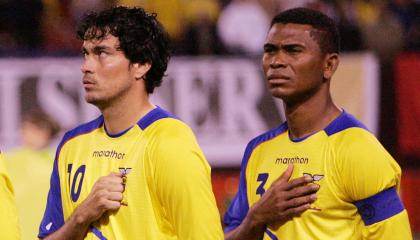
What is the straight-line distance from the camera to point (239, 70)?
395 inches

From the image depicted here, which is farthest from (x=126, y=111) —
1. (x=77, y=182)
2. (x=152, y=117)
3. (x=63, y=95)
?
(x=63, y=95)

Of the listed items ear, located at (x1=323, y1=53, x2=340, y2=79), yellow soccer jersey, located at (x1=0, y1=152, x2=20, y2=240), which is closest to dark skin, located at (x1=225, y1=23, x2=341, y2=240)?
ear, located at (x1=323, y1=53, x2=340, y2=79)

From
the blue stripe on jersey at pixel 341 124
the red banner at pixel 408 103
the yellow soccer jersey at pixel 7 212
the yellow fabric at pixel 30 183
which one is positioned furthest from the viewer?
the red banner at pixel 408 103

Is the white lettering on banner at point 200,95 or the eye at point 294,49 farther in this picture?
the white lettering on banner at point 200,95

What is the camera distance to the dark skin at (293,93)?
189 inches

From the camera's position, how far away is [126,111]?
4.68 meters

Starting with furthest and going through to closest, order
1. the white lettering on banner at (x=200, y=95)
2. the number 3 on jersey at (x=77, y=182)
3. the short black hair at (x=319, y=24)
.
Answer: the white lettering on banner at (x=200, y=95), the short black hair at (x=319, y=24), the number 3 on jersey at (x=77, y=182)

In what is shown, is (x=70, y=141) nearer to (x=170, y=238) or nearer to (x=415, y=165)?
(x=170, y=238)

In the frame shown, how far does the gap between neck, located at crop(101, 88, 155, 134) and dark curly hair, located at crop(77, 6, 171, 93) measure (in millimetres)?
97

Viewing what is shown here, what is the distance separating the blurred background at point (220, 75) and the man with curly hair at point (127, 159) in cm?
463

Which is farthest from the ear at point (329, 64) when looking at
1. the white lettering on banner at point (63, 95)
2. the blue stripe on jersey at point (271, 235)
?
the white lettering on banner at point (63, 95)

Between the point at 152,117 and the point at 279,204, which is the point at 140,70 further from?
the point at 279,204

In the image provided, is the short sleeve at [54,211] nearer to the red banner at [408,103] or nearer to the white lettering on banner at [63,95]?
the white lettering on banner at [63,95]

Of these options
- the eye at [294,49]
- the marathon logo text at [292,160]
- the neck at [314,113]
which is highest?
the eye at [294,49]
